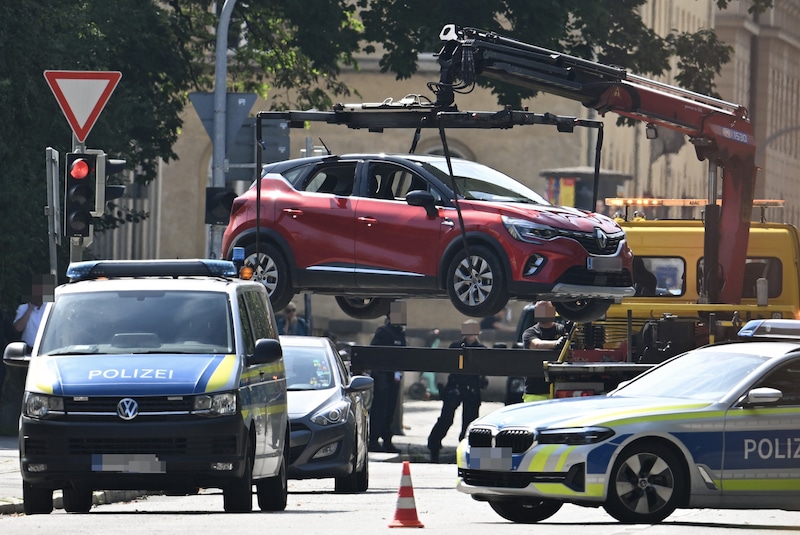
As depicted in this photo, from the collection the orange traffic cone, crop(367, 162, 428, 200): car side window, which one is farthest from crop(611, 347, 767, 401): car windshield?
crop(367, 162, 428, 200): car side window

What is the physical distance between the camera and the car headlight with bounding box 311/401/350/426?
2025 cm

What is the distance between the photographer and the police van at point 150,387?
50.8 feet

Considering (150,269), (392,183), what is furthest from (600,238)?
(150,269)

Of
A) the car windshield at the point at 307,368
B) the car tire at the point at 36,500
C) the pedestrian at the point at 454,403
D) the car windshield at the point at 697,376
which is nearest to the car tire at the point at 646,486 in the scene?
the car windshield at the point at 697,376

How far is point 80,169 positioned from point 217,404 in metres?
5.59

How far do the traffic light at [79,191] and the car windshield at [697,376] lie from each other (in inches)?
225

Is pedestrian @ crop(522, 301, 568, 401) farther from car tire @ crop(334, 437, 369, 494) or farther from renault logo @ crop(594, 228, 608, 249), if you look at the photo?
renault logo @ crop(594, 228, 608, 249)

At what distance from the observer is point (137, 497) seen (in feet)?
68.0

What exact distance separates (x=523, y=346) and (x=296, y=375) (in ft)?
18.4

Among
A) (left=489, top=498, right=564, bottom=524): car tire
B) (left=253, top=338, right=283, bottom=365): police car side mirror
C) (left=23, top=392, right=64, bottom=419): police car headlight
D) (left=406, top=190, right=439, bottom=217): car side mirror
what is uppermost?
(left=406, top=190, right=439, bottom=217): car side mirror

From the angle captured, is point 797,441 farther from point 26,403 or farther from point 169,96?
point 169,96

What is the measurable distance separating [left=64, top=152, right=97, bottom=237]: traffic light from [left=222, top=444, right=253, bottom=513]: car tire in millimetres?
4875

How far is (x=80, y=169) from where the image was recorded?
2061 cm

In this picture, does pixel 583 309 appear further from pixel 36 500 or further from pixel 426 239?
pixel 36 500
